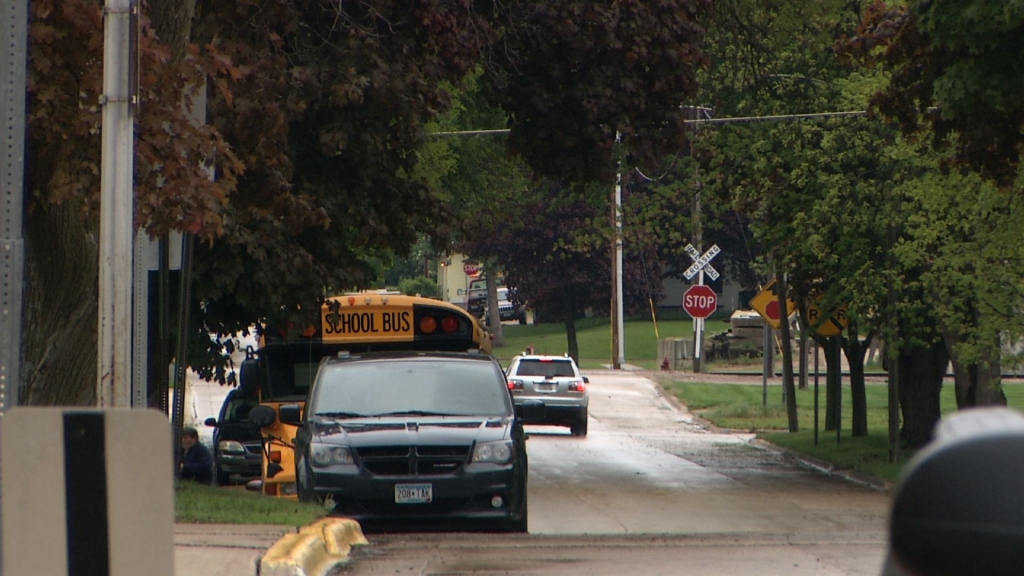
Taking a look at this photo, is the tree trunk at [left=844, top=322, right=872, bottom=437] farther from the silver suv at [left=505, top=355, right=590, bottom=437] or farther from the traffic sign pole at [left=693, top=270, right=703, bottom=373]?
the traffic sign pole at [left=693, top=270, right=703, bottom=373]

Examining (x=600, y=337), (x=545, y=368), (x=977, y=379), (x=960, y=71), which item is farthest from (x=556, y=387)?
(x=600, y=337)

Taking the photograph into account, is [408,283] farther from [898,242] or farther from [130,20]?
[130,20]

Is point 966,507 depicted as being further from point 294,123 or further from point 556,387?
point 556,387

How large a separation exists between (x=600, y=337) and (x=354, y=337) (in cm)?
5501

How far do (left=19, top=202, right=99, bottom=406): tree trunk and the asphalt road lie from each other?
8.84 ft

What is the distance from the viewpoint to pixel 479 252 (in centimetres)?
6191

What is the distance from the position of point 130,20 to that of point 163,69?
63.3 inches

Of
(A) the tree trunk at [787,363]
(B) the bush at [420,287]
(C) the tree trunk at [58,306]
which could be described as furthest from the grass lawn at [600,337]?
(C) the tree trunk at [58,306]

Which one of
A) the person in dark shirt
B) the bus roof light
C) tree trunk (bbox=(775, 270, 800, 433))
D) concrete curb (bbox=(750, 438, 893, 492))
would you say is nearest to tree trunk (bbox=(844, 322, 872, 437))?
concrete curb (bbox=(750, 438, 893, 492))

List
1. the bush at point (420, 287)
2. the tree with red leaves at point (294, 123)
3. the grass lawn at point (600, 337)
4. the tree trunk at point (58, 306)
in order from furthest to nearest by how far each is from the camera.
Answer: the bush at point (420, 287) < the grass lawn at point (600, 337) < the tree trunk at point (58, 306) < the tree with red leaves at point (294, 123)

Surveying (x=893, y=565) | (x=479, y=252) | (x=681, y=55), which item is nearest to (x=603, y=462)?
(x=681, y=55)

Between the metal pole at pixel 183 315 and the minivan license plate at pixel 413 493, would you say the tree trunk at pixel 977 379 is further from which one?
the metal pole at pixel 183 315

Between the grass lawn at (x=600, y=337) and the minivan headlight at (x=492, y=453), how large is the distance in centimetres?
4392

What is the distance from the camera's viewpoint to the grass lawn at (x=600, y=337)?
6241 cm
